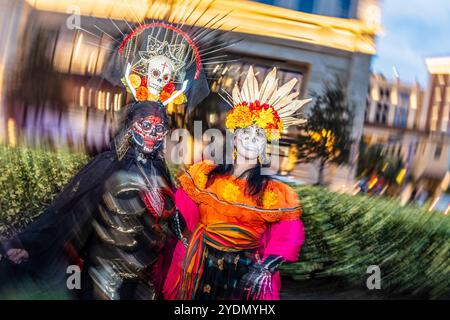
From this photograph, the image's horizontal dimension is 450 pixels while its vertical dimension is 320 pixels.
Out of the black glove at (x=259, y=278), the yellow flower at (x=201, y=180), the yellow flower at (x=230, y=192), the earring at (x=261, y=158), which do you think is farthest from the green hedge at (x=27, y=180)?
the black glove at (x=259, y=278)

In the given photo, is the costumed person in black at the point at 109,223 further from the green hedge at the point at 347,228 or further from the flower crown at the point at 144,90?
the green hedge at the point at 347,228

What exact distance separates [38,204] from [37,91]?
0.60m

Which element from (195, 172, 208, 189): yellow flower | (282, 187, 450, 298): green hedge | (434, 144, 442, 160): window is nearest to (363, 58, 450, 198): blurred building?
(434, 144, 442, 160): window

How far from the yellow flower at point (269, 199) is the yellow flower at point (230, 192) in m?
0.14

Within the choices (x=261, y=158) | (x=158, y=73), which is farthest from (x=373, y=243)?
(x=158, y=73)

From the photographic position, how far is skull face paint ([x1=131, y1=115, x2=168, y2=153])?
2604 millimetres

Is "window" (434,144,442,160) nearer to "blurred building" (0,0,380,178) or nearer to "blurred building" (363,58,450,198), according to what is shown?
"blurred building" (363,58,450,198)

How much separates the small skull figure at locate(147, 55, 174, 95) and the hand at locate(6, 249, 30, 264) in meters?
1.02

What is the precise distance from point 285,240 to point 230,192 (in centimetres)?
36

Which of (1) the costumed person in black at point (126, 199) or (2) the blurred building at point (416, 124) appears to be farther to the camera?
(2) the blurred building at point (416, 124)

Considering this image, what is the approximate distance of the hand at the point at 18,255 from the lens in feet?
8.73

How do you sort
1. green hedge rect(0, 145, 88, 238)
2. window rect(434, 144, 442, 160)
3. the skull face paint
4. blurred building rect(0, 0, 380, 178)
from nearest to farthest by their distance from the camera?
the skull face paint → blurred building rect(0, 0, 380, 178) → green hedge rect(0, 145, 88, 238) → window rect(434, 144, 442, 160)
